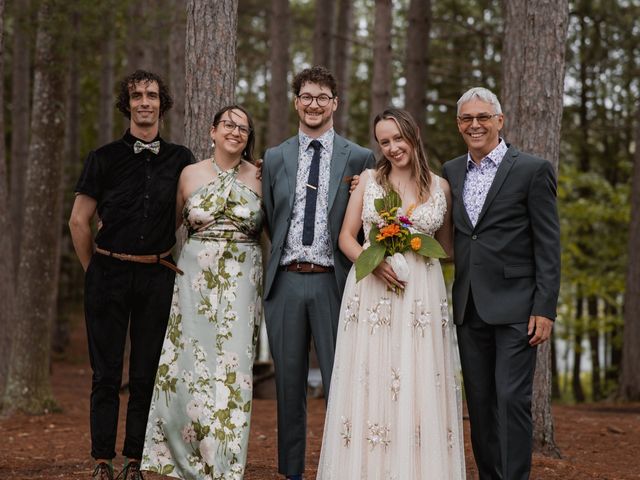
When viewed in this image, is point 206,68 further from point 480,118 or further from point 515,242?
point 515,242

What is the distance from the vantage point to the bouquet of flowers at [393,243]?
506cm

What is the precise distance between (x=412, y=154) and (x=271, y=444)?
4.57 m

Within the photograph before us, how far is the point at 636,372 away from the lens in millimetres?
13492

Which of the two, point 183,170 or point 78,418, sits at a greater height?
point 183,170

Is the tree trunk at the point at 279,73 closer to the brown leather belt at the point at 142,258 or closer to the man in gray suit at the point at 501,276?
the brown leather belt at the point at 142,258

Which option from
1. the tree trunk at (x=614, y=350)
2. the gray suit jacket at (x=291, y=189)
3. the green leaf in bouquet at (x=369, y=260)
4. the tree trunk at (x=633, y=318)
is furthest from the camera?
the tree trunk at (x=614, y=350)

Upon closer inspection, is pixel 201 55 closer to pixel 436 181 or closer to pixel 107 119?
pixel 436 181

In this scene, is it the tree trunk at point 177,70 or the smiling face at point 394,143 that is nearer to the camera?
the smiling face at point 394,143

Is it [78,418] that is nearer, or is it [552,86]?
[552,86]

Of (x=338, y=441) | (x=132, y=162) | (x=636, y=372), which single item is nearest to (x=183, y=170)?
(x=132, y=162)

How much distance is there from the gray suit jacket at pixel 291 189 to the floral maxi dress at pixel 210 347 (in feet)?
0.40

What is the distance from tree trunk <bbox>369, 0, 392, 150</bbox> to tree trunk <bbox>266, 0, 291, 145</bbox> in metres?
2.66

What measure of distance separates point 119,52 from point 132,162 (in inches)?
703

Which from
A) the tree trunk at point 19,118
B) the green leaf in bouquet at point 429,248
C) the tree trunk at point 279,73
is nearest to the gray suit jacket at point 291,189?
the green leaf in bouquet at point 429,248
